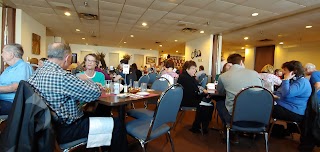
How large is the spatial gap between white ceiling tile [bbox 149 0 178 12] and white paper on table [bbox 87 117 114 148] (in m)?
3.65

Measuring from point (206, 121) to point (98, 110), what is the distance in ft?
5.71

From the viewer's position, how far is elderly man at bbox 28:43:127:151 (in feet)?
4.59

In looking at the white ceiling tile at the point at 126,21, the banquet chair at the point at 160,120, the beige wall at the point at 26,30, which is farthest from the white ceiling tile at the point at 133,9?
the banquet chair at the point at 160,120

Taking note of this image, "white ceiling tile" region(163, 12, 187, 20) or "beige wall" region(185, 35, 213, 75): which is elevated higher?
"white ceiling tile" region(163, 12, 187, 20)

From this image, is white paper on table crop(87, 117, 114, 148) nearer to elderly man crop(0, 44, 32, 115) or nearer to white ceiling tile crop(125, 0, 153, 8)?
elderly man crop(0, 44, 32, 115)

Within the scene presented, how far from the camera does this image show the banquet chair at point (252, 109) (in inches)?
76.9

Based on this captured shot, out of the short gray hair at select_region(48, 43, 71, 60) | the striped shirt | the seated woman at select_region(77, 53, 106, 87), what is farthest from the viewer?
the seated woman at select_region(77, 53, 106, 87)

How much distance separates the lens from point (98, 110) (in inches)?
95.8

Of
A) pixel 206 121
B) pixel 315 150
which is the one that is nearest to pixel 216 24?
pixel 206 121

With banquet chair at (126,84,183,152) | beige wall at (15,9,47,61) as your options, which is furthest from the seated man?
beige wall at (15,9,47,61)

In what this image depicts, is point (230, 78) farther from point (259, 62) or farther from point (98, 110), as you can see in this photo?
point (259, 62)

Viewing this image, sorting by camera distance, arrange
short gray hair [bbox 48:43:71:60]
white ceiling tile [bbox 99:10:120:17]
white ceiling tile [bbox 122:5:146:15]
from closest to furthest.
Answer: short gray hair [bbox 48:43:71:60], white ceiling tile [bbox 122:5:146:15], white ceiling tile [bbox 99:10:120:17]

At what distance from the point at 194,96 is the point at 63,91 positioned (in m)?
1.97

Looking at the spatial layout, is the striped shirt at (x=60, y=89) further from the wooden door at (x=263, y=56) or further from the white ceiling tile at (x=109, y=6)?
the wooden door at (x=263, y=56)
